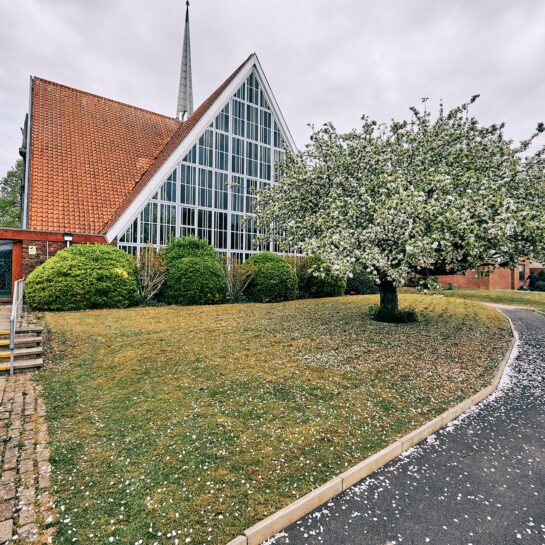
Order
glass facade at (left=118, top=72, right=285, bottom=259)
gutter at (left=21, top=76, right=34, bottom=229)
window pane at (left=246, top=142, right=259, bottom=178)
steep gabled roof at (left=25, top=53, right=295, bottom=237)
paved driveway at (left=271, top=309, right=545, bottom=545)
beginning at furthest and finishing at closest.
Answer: window pane at (left=246, top=142, right=259, bottom=178) → glass facade at (left=118, top=72, right=285, bottom=259) → steep gabled roof at (left=25, top=53, right=295, bottom=237) → gutter at (left=21, top=76, right=34, bottom=229) → paved driveway at (left=271, top=309, right=545, bottom=545)

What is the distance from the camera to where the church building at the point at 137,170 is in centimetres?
1516

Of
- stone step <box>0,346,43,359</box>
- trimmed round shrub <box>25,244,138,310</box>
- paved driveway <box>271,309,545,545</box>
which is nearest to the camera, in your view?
paved driveway <box>271,309,545,545</box>

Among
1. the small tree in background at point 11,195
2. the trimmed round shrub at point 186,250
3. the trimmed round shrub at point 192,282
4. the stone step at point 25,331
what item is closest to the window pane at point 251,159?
the trimmed round shrub at point 186,250

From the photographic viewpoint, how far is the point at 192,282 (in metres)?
14.9

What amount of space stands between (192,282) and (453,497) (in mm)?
12808

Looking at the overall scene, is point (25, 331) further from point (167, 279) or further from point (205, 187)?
point (205, 187)

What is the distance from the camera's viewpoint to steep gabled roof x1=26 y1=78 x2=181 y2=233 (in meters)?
15.6

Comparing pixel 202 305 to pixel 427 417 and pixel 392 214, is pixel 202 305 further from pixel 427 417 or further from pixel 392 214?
pixel 427 417

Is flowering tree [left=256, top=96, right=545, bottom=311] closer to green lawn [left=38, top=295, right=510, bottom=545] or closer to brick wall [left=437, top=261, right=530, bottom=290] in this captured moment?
green lawn [left=38, top=295, right=510, bottom=545]

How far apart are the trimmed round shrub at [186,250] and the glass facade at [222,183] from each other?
129cm

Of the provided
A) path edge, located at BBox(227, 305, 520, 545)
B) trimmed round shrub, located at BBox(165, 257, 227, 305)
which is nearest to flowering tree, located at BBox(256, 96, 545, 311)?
path edge, located at BBox(227, 305, 520, 545)

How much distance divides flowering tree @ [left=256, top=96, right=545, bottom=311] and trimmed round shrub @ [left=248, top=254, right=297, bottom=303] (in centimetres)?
481

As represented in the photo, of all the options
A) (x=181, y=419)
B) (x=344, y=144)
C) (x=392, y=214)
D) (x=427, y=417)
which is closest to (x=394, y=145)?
(x=344, y=144)

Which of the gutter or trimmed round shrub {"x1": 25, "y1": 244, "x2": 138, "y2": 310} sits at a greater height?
the gutter
